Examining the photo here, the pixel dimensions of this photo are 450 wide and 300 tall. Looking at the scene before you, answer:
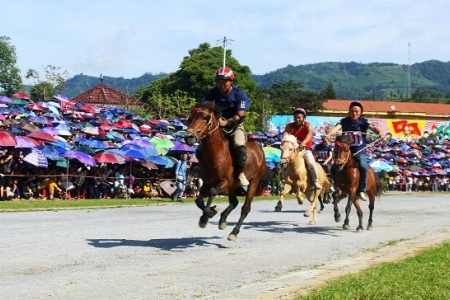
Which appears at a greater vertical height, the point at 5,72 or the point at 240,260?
the point at 5,72

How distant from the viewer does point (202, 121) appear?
460 inches

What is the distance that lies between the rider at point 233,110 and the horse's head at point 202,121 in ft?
1.25

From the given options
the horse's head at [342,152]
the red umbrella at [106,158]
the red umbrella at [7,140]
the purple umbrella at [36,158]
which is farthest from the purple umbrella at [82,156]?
the horse's head at [342,152]

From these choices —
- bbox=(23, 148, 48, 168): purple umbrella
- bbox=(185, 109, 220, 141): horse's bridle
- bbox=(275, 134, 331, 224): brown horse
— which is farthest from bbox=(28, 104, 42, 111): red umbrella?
bbox=(185, 109, 220, 141): horse's bridle

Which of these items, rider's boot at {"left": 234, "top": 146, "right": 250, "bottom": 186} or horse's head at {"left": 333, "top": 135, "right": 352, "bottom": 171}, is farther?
horse's head at {"left": 333, "top": 135, "right": 352, "bottom": 171}

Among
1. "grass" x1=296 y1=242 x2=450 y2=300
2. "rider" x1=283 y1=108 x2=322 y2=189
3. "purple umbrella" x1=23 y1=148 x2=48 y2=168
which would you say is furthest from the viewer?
"purple umbrella" x1=23 y1=148 x2=48 y2=168

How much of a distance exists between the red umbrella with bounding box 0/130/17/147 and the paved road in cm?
524

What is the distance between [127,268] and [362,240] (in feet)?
21.1

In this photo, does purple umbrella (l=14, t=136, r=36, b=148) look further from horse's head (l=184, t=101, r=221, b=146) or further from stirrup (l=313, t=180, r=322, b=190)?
horse's head (l=184, t=101, r=221, b=146)

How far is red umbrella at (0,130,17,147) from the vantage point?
23.8 m

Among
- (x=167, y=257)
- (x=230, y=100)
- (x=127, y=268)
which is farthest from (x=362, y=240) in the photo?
(x=127, y=268)

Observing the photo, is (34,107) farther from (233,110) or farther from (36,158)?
(233,110)

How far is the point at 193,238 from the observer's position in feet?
44.6

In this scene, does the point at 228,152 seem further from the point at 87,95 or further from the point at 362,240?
the point at 87,95
